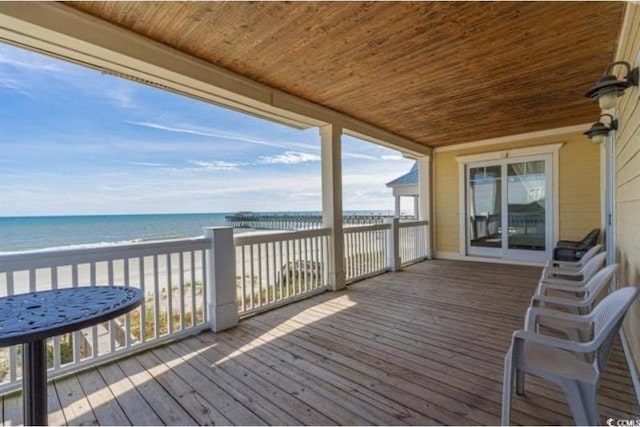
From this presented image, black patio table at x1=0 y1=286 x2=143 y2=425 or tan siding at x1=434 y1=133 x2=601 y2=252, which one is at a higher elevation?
tan siding at x1=434 y1=133 x2=601 y2=252

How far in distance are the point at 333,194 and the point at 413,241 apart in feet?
9.92

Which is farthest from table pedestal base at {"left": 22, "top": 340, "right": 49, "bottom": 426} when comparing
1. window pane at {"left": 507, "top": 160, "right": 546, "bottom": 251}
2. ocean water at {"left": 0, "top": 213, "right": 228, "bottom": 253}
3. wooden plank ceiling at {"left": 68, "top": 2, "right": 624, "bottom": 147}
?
ocean water at {"left": 0, "top": 213, "right": 228, "bottom": 253}

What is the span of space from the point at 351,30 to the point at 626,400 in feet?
10.3

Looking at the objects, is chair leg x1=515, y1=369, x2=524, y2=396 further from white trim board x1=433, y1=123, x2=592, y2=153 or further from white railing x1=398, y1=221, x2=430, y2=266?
white trim board x1=433, y1=123, x2=592, y2=153

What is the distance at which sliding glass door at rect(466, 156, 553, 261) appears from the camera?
19.6 ft

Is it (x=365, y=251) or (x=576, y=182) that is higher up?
(x=576, y=182)

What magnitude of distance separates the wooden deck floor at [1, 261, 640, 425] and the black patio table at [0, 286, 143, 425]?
1.82 ft

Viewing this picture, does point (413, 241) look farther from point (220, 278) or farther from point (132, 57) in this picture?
point (132, 57)

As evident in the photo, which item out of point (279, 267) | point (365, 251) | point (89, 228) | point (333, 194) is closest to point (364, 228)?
point (365, 251)

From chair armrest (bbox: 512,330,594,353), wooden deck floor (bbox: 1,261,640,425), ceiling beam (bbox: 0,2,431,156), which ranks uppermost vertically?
ceiling beam (bbox: 0,2,431,156)

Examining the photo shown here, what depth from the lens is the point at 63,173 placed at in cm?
1992

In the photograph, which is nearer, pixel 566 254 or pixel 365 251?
pixel 566 254

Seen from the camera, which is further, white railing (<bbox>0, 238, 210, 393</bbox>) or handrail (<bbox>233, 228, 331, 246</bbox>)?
handrail (<bbox>233, 228, 331, 246</bbox>)

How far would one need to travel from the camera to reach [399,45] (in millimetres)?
2746
